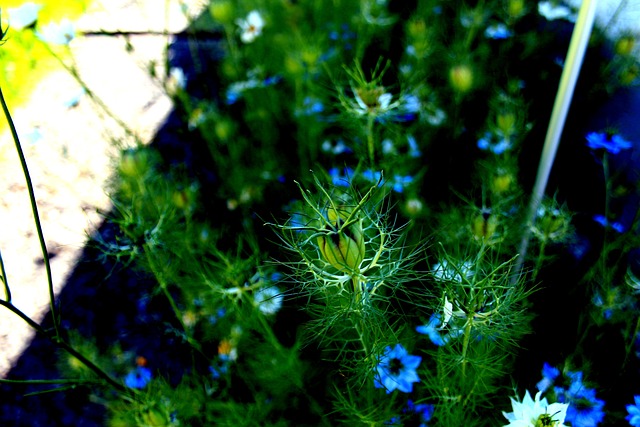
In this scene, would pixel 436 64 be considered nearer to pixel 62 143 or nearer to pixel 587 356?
pixel 587 356

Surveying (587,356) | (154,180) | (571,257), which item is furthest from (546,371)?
(154,180)

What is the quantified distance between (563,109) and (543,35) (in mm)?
1063

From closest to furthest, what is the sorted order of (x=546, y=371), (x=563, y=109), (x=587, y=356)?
(x=563, y=109), (x=546, y=371), (x=587, y=356)

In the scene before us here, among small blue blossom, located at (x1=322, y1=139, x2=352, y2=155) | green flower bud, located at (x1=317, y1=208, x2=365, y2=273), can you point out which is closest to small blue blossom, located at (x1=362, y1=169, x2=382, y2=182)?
small blue blossom, located at (x1=322, y1=139, x2=352, y2=155)

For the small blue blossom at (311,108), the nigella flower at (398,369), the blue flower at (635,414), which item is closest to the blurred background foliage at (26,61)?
the small blue blossom at (311,108)

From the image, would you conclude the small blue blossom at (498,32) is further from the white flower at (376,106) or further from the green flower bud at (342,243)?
the green flower bud at (342,243)

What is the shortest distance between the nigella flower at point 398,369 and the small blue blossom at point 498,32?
1097 mm

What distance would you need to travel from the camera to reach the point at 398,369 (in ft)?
2.72

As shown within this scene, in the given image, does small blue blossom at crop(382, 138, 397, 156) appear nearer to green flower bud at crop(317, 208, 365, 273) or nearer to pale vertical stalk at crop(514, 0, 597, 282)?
pale vertical stalk at crop(514, 0, 597, 282)

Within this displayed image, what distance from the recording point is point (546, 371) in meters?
0.87

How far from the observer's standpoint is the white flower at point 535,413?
612mm

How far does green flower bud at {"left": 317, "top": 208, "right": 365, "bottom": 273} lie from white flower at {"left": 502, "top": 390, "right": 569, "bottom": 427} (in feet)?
0.94

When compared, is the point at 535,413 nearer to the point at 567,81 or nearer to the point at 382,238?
the point at 382,238

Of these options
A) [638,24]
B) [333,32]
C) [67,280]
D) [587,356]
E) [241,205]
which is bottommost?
[67,280]
